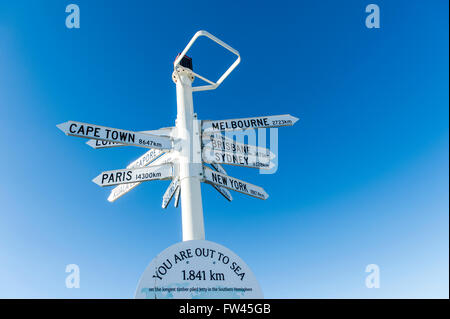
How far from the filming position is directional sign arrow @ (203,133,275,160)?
5627 millimetres

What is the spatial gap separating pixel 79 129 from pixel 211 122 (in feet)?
6.58

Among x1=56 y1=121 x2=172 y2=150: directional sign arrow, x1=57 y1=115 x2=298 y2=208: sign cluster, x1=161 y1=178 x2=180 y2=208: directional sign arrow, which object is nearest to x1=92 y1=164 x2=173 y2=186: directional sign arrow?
x1=57 y1=115 x2=298 y2=208: sign cluster

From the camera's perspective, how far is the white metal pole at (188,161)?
4887mm

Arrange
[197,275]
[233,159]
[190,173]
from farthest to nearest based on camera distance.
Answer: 1. [233,159]
2. [190,173]
3. [197,275]

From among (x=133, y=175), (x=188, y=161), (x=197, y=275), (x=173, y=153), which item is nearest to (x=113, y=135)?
(x=133, y=175)

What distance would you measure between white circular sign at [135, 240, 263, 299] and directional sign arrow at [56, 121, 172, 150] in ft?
6.41

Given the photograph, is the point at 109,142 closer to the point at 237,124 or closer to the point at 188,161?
the point at 188,161

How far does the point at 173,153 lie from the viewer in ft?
17.7

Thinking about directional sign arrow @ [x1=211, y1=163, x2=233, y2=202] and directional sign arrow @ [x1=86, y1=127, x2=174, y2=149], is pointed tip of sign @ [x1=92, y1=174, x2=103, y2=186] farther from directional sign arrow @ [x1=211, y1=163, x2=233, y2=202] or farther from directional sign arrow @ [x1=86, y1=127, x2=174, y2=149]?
directional sign arrow @ [x1=211, y1=163, x2=233, y2=202]

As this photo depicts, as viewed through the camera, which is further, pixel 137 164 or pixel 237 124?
pixel 137 164

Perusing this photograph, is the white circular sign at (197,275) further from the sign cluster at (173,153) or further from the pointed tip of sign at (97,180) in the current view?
the pointed tip of sign at (97,180)

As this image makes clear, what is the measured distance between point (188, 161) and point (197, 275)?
1933mm
